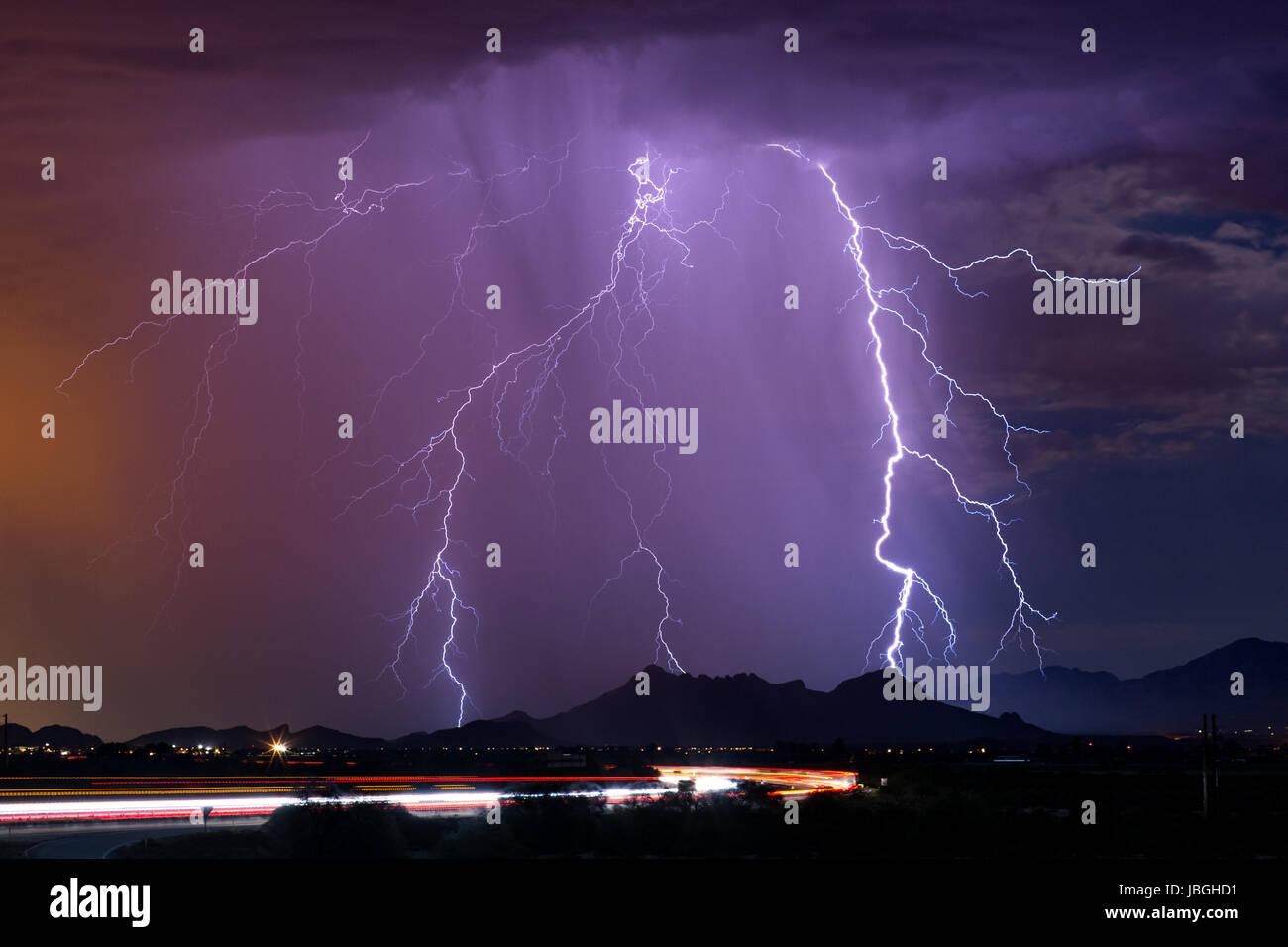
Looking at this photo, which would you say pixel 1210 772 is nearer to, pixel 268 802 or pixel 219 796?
pixel 268 802

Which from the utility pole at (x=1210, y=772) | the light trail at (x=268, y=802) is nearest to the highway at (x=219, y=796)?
the light trail at (x=268, y=802)

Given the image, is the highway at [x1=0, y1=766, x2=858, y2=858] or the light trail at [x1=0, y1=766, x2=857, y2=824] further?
the light trail at [x1=0, y1=766, x2=857, y2=824]

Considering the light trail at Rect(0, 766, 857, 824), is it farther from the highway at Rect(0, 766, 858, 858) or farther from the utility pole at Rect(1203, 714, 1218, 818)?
the utility pole at Rect(1203, 714, 1218, 818)

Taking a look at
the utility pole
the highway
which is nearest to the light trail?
the highway

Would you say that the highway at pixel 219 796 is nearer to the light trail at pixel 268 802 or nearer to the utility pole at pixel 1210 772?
the light trail at pixel 268 802

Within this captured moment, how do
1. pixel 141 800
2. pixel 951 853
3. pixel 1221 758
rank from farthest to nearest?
pixel 1221 758
pixel 141 800
pixel 951 853

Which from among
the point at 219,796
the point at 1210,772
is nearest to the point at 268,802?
the point at 219,796

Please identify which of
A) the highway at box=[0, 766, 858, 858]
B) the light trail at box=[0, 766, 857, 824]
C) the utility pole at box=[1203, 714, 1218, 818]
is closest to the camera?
the highway at box=[0, 766, 858, 858]

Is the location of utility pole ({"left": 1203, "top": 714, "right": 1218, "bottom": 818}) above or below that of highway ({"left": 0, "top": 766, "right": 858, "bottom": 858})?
above
